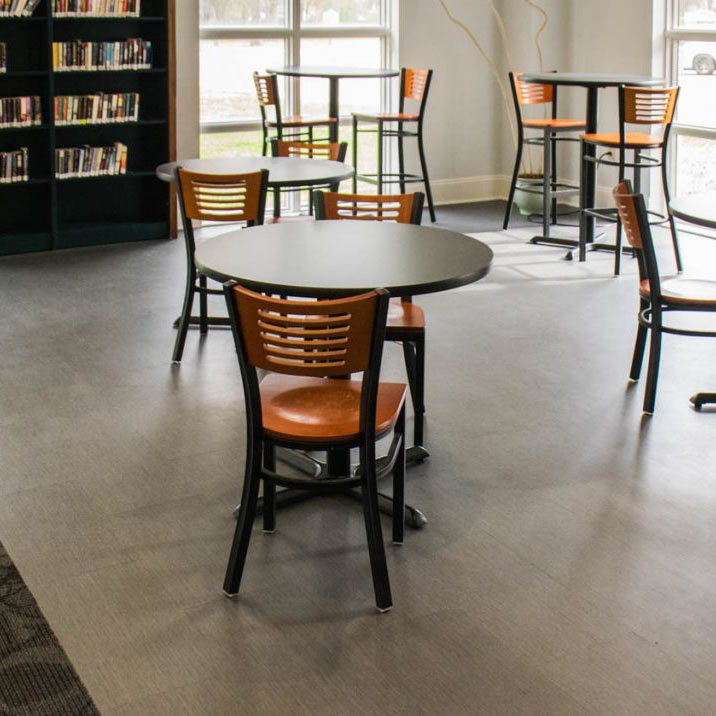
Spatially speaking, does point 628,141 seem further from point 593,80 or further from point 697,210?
point 697,210

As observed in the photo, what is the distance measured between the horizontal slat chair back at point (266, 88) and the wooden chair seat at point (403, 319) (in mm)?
3977

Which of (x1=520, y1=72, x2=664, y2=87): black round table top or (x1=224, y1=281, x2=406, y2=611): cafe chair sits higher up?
(x1=520, y1=72, x2=664, y2=87): black round table top

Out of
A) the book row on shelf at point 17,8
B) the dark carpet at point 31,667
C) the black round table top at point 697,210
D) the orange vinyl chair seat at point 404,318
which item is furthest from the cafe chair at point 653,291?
the book row on shelf at point 17,8

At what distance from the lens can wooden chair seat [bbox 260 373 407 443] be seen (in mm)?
2887

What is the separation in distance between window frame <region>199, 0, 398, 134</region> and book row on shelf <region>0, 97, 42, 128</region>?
1.37 meters

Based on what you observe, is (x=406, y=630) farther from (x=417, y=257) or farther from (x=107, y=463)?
(x=107, y=463)

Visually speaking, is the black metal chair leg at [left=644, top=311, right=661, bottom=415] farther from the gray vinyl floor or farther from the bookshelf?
the bookshelf

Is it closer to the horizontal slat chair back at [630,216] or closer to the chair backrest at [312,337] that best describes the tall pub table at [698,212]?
the horizontal slat chair back at [630,216]

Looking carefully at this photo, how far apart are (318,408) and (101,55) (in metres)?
4.85

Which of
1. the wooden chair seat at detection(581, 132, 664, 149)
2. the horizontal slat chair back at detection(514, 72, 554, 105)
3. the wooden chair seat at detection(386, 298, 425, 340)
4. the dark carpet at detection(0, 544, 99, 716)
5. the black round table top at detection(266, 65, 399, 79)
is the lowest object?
the dark carpet at detection(0, 544, 99, 716)

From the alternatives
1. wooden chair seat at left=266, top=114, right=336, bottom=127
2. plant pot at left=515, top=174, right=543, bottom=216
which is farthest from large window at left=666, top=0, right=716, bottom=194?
wooden chair seat at left=266, top=114, right=336, bottom=127

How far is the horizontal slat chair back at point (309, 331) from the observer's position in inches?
108

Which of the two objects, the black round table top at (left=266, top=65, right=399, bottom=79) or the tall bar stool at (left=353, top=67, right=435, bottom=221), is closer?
the black round table top at (left=266, top=65, right=399, bottom=79)

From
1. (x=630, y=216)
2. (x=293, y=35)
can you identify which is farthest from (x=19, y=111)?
(x=630, y=216)
